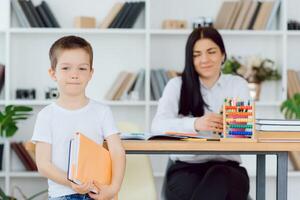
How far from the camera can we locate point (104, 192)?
2148 mm

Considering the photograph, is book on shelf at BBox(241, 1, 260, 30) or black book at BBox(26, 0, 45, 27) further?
book on shelf at BBox(241, 1, 260, 30)

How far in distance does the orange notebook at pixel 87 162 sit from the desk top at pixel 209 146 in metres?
0.16

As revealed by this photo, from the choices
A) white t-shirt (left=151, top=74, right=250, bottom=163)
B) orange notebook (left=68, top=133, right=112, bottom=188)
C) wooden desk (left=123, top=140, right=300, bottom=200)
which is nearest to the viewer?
orange notebook (left=68, top=133, right=112, bottom=188)

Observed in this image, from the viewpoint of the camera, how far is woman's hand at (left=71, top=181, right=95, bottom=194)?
206cm

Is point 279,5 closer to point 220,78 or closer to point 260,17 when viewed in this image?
point 260,17

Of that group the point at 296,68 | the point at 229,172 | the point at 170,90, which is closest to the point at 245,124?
the point at 229,172

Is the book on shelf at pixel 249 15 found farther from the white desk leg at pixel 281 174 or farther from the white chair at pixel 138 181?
the white desk leg at pixel 281 174

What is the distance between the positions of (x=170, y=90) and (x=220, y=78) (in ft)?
0.87

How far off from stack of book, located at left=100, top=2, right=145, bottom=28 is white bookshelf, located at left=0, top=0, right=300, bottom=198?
59mm

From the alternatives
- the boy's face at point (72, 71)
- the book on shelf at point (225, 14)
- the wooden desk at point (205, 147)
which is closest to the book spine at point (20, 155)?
the book on shelf at point (225, 14)

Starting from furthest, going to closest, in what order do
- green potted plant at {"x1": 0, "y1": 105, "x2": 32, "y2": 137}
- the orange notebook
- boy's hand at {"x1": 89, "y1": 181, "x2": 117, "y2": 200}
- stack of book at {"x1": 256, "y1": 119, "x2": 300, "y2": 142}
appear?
green potted plant at {"x1": 0, "y1": 105, "x2": 32, "y2": 137} → stack of book at {"x1": 256, "y1": 119, "x2": 300, "y2": 142} → boy's hand at {"x1": 89, "y1": 181, "x2": 117, "y2": 200} → the orange notebook

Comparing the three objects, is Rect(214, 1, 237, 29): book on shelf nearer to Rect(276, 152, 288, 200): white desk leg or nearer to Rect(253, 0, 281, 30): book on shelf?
Rect(253, 0, 281, 30): book on shelf

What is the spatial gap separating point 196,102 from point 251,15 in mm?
1913

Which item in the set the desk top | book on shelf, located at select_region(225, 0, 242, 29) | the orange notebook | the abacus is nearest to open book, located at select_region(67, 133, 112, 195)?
the orange notebook
